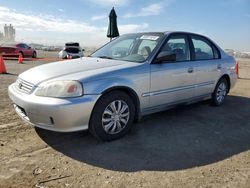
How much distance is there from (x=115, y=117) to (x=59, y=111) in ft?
2.93

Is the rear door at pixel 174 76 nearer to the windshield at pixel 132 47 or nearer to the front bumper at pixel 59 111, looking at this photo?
the windshield at pixel 132 47

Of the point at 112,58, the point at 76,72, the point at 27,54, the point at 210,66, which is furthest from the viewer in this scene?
the point at 27,54

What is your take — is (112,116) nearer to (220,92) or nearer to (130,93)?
(130,93)

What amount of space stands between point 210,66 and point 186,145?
2369mm

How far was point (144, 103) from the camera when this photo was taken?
4.35m

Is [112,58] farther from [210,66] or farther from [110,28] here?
[110,28]

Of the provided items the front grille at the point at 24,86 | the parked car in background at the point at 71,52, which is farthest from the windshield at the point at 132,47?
the parked car in background at the point at 71,52

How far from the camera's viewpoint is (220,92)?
6258mm

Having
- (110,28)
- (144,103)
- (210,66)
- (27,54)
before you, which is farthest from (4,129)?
(27,54)

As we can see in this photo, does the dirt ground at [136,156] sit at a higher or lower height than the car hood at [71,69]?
lower

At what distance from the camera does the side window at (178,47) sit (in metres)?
4.81

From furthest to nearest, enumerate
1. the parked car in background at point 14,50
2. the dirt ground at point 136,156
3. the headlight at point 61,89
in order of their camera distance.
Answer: the parked car in background at point 14,50 < the headlight at point 61,89 < the dirt ground at point 136,156

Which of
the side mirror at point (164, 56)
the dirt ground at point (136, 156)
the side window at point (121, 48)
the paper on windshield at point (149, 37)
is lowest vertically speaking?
the dirt ground at point (136, 156)

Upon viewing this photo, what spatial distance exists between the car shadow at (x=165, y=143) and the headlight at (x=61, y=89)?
2.47 feet
